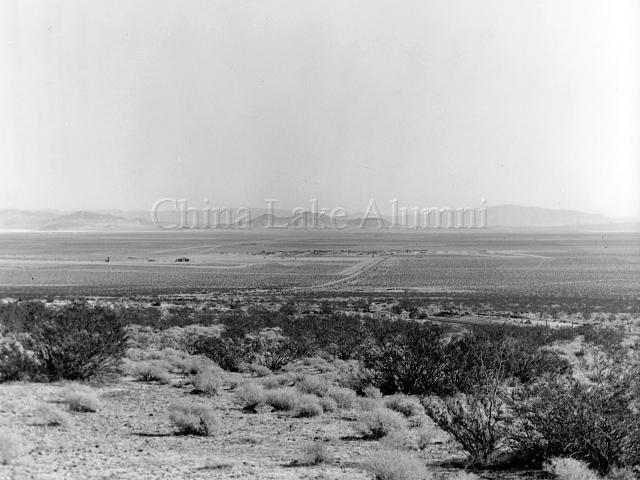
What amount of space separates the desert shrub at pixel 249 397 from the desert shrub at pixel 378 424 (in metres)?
2.56

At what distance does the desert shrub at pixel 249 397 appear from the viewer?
12.6 metres

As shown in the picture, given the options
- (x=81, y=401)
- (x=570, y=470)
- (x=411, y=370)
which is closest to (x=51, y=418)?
(x=81, y=401)

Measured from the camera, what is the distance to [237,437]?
33.9 feet

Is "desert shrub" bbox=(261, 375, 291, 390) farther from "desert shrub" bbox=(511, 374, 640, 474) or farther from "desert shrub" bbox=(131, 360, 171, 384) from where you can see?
"desert shrub" bbox=(511, 374, 640, 474)

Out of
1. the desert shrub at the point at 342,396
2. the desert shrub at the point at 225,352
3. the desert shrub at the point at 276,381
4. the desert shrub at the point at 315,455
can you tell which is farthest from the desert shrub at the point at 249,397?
the desert shrub at the point at 225,352

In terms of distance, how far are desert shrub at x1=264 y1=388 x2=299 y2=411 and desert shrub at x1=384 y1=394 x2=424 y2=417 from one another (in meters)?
1.97

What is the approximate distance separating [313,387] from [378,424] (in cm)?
333

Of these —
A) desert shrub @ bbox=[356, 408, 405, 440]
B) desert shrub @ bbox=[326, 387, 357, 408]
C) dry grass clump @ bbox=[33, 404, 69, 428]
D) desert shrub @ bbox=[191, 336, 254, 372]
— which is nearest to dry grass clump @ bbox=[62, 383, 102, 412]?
dry grass clump @ bbox=[33, 404, 69, 428]

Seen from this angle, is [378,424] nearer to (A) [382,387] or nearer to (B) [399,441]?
(B) [399,441]

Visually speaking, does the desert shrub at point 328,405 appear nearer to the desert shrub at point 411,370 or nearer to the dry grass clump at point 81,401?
the desert shrub at point 411,370

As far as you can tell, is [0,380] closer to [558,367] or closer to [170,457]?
[170,457]

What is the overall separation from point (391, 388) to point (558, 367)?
222 inches

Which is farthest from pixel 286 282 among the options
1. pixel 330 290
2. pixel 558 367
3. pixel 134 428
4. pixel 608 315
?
pixel 134 428

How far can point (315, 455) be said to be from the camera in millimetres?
8828
